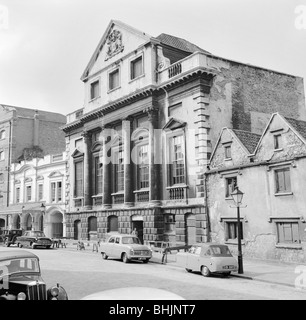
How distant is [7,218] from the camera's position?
49.4 metres

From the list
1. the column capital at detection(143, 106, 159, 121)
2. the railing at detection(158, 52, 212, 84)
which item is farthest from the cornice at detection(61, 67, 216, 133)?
the column capital at detection(143, 106, 159, 121)

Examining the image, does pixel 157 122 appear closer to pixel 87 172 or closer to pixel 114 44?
pixel 114 44

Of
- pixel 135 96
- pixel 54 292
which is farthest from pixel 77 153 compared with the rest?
pixel 54 292

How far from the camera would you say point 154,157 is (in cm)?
2902

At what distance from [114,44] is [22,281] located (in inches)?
1091

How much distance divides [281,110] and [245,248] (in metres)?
12.6

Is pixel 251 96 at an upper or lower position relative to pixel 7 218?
upper

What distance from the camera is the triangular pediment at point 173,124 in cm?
2733

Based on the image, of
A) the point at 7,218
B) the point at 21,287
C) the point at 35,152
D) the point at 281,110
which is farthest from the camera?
the point at 35,152

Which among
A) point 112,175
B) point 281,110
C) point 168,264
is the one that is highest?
point 281,110

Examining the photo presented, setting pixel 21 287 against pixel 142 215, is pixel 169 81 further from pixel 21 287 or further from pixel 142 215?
pixel 21 287

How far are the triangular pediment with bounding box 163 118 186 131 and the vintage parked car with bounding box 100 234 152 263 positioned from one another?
8752mm
